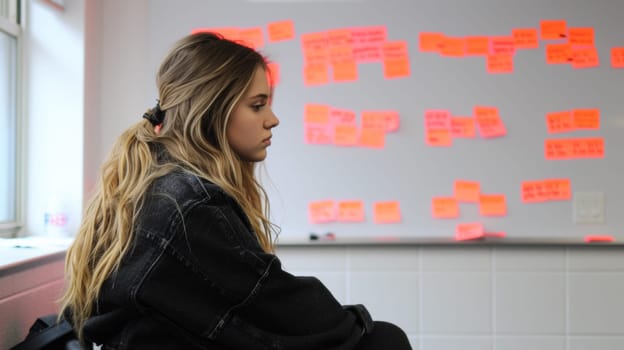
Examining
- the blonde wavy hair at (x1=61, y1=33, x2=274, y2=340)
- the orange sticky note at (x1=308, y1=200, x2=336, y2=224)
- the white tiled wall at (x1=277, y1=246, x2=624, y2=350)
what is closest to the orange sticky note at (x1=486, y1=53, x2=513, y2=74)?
the white tiled wall at (x1=277, y1=246, x2=624, y2=350)

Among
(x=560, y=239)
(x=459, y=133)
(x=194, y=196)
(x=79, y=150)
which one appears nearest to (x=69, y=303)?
(x=194, y=196)

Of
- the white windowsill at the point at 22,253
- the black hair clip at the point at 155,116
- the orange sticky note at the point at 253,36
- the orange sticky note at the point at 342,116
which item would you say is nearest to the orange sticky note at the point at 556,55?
the orange sticky note at the point at 342,116

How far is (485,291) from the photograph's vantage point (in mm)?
2084

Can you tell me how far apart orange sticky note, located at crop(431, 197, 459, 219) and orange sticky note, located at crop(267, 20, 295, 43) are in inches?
30.1

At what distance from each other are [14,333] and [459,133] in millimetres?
1500

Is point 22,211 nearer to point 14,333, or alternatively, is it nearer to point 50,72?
point 50,72

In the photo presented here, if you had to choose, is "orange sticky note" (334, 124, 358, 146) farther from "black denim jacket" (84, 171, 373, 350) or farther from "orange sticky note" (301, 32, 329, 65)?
"black denim jacket" (84, 171, 373, 350)

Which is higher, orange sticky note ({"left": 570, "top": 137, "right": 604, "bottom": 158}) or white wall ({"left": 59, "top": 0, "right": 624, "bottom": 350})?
orange sticky note ({"left": 570, "top": 137, "right": 604, "bottom": 158})

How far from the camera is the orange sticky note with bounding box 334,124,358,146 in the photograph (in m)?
2.11

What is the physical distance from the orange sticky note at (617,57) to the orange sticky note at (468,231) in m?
0.73

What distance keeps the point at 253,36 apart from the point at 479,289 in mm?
1178

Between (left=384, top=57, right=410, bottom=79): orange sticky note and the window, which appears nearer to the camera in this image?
the window

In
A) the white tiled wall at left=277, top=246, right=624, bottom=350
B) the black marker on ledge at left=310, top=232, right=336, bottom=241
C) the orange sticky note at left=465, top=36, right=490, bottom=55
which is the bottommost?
the white tiled wall at left=277, top=246, right=624, bottom=350

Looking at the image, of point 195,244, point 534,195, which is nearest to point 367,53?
point 534,195
